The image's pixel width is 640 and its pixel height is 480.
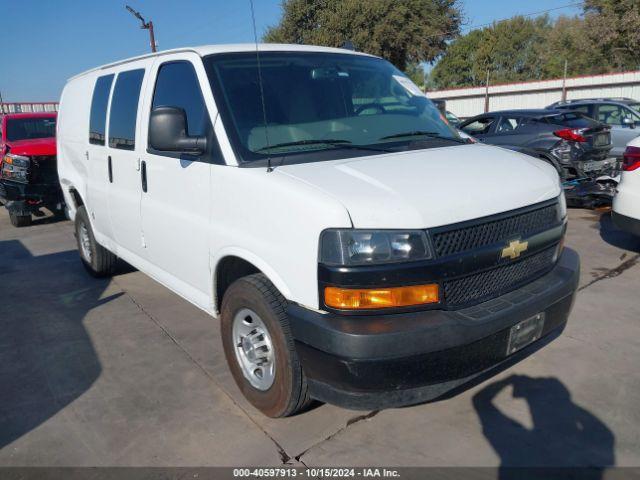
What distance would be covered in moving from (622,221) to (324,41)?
28301mm

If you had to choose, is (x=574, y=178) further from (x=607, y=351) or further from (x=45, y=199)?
(x=45, y=199)

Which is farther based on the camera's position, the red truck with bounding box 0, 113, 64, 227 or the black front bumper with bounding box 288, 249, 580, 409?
the red truck with bounding box 0, 113, 64, 227

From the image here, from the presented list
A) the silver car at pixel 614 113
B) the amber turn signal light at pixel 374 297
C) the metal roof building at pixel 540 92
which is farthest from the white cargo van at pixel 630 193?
the metal roof building at pixel 540 92

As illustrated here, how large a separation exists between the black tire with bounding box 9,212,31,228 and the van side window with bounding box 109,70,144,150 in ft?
19.7

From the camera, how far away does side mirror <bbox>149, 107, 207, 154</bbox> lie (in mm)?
3061

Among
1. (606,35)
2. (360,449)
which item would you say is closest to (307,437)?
(360,449)

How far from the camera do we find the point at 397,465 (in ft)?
8.81

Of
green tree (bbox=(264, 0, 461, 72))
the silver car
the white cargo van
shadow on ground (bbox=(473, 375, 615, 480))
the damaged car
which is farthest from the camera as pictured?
green tree (bbox=(264, 0, 461, 72))

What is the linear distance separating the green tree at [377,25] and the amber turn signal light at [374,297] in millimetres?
30534

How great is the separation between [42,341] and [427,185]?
11.6 feet

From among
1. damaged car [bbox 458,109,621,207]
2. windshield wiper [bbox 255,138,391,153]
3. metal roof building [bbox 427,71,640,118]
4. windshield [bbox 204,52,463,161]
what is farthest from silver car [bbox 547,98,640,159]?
metal roof building [bbox 427,71,640,118]

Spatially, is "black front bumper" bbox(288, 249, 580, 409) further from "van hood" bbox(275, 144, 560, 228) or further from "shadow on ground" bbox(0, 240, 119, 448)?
"shadow on ground" bbox(0, 240, 119, 448)

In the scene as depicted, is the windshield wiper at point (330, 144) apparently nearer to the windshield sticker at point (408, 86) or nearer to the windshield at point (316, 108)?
the windshield at point (316, 108)

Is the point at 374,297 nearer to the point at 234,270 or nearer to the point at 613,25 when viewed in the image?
the point at 234,270
